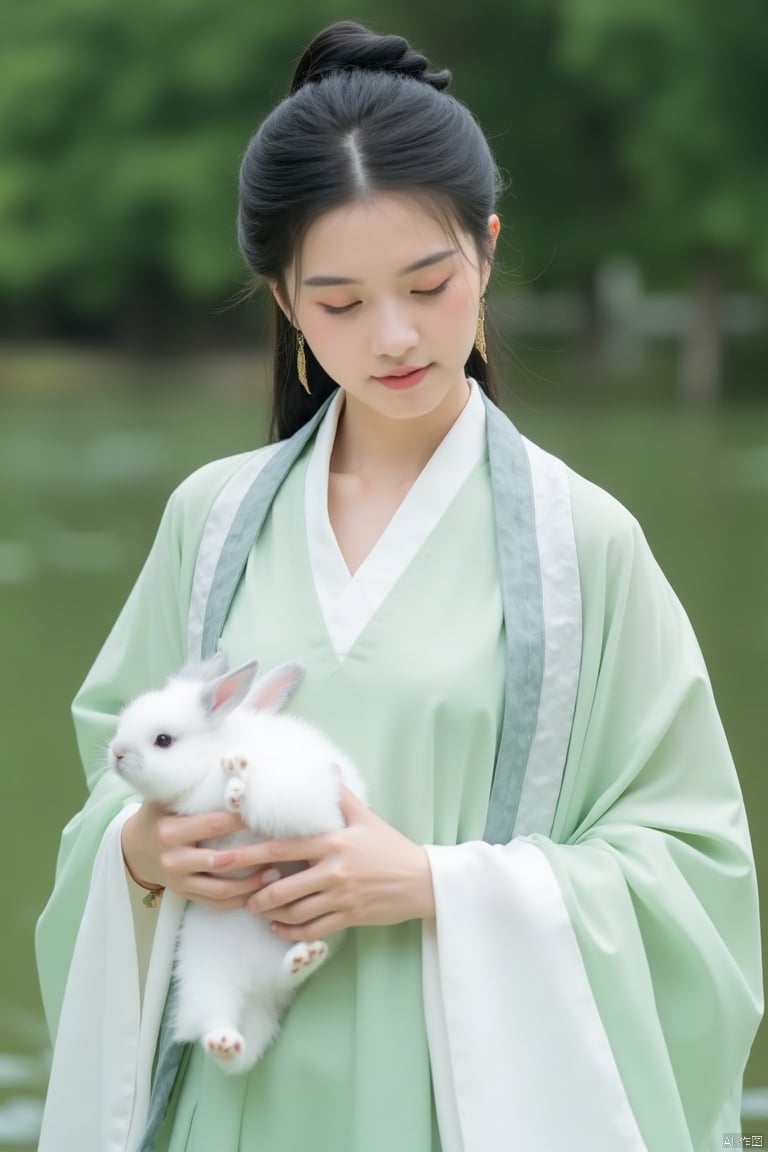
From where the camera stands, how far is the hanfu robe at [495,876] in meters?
1.47

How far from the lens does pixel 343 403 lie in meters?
1.74

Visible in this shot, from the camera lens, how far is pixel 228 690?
1491 millimetres

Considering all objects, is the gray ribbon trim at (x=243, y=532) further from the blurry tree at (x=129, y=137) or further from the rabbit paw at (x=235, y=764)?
the blurry tree at (x=129, y=137)

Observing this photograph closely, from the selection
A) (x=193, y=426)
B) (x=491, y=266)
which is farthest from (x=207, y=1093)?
(x=193, y=426)

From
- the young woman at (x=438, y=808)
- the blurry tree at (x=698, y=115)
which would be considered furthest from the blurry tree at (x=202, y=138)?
the young woman at (x=438, y=808)

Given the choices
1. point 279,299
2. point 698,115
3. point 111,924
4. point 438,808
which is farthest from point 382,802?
point 698,115

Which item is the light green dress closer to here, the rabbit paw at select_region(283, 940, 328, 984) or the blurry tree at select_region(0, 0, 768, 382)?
the rabbit paw at select_region(283, 940, 328, 984)

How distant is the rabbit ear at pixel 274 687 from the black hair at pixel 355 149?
1.14ft

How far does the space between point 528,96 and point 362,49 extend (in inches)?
746

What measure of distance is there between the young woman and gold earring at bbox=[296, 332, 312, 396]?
170mm

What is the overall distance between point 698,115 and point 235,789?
16209mm

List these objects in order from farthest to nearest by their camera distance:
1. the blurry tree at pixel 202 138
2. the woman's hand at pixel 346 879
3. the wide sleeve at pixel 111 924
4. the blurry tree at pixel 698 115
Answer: the blurry tree at pixel 202 138, the blurry tree at pixel 698 115, the wide sleeve at pixel 111 924, the woman's hand at pixel 346 879

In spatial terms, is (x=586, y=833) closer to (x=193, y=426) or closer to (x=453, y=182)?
(x=453, y=182)

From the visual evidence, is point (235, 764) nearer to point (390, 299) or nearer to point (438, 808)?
point (438, 808)
